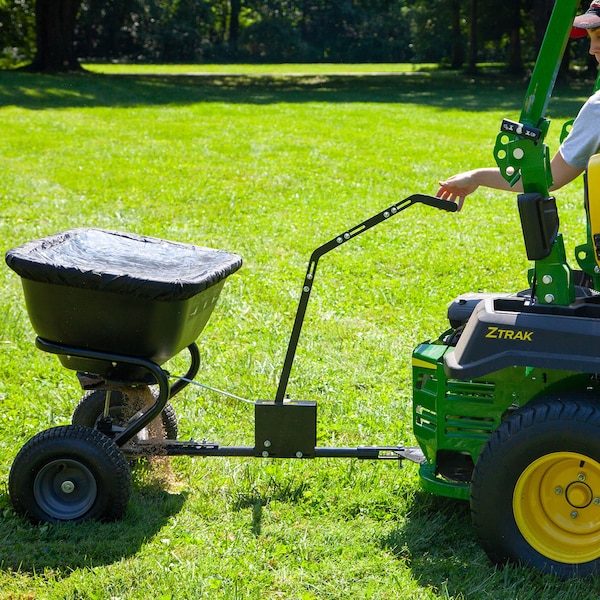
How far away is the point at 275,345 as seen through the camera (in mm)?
5797

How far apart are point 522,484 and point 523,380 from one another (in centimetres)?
36

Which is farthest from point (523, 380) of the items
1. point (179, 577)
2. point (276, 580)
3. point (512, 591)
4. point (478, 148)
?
point (478, 148)

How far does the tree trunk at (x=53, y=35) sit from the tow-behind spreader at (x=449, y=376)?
25238 millimetres

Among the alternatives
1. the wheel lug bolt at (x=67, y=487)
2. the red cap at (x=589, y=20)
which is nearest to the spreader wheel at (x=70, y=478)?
the wheel lug bolt at (x=67, y=487)

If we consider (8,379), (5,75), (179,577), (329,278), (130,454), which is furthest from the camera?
(5,75)

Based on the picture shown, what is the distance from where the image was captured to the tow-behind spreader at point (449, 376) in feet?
10.1

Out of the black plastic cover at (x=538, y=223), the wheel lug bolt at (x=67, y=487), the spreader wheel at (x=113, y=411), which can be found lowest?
the wheel lug bolt at (x=67, y=487)

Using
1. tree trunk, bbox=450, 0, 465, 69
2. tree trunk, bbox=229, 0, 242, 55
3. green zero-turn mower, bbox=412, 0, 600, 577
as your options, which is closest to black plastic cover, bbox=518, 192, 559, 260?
green zero-turn mower, bbox=412, 0, 600, 577

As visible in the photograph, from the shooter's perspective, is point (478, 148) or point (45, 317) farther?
point (478, 148)

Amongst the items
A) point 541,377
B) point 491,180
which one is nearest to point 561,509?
point 541,377

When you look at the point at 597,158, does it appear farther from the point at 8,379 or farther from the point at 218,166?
the point at 218,166

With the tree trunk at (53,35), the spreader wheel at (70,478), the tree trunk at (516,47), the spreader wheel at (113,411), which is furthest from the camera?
the tree trunk at (516,47)

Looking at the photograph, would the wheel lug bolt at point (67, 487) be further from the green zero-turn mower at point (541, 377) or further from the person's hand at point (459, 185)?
the person's hand at point (459, 185)

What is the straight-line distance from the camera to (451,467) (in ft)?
11.6
